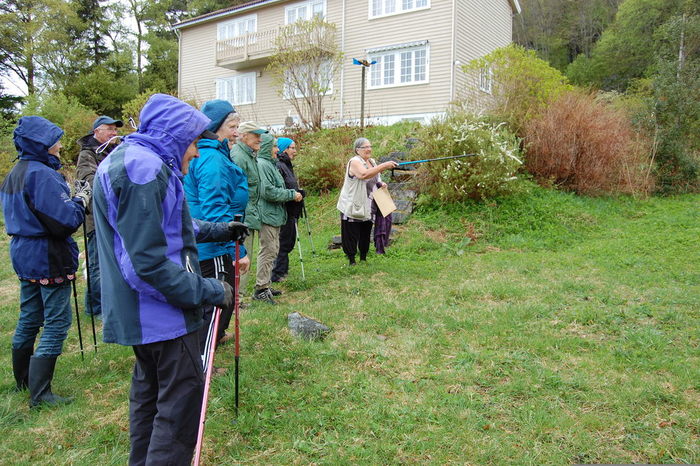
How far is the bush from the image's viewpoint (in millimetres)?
11453

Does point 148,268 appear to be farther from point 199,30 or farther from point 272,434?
point 199,30

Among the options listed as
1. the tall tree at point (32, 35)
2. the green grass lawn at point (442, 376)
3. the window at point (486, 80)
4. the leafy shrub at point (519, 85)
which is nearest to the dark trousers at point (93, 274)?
the green grass lawn at point (442, 376)

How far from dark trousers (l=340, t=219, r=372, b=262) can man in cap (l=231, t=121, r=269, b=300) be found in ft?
5.95

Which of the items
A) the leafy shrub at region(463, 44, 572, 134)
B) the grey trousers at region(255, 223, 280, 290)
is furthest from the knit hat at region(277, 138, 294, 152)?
the leafy shrub at region(463, 44, 572, 134)

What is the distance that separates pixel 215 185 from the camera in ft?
12.6

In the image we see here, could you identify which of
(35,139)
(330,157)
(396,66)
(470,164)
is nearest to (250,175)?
(35,139)

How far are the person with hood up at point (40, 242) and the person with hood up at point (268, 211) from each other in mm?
2310

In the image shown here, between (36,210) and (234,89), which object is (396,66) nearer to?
(234,89)

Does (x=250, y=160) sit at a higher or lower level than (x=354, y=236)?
higher

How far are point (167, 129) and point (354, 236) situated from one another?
516 centimetres

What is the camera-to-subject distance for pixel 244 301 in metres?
6.16

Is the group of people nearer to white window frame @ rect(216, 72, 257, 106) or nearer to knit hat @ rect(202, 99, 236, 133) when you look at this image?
knit hat @ rect(202, 99, 236, 133)

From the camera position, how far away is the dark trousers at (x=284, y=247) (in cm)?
711

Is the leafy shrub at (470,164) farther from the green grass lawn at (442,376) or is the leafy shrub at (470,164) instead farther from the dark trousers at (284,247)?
the dark trousers at (284,247)
